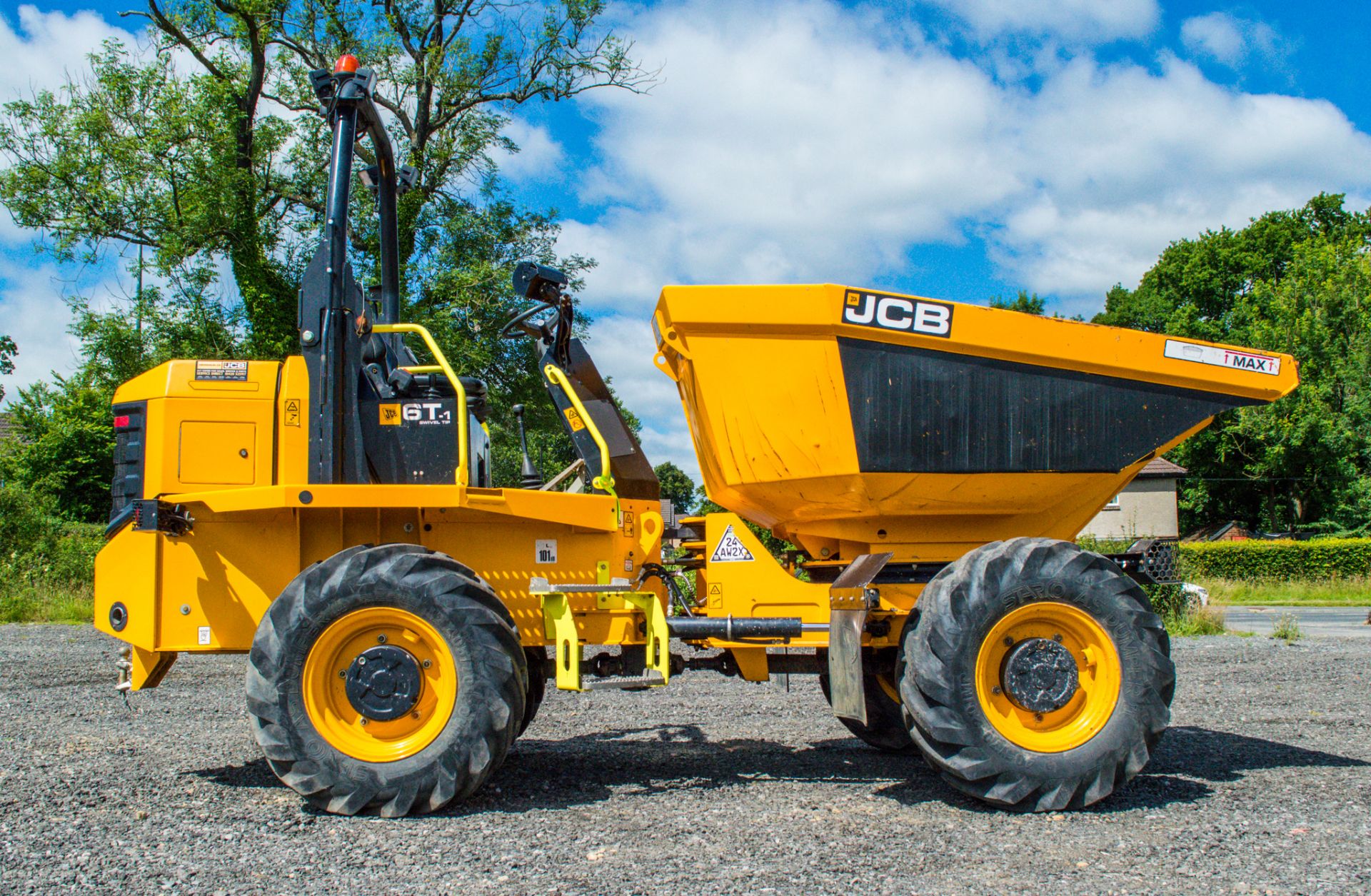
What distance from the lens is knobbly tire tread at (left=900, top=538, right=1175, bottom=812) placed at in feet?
16.0

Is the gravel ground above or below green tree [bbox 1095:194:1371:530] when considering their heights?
below

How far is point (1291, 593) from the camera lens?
2422cm

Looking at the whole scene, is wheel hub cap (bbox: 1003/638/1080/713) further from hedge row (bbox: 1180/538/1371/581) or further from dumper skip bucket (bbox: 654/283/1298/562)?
hedge row (bbox: 1180/538/1371/581)

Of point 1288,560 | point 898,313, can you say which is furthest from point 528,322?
point 1288,560

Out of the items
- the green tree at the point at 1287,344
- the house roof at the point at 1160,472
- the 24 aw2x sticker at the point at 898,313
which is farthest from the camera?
the house roof at the point at 1160,472

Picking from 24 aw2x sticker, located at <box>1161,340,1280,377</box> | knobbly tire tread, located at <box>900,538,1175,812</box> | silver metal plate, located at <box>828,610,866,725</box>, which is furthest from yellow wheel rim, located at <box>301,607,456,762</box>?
24 aw2x sticker, located at <box>1161,340,1280,377</box>

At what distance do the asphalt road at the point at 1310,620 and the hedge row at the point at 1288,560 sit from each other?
583 centimetres

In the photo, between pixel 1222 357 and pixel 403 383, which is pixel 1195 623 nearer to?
pixel 1222 357

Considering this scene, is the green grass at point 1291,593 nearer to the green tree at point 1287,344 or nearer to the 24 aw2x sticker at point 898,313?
the green tree at point 1287,344

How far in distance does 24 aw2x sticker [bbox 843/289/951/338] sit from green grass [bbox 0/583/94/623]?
15.6 m

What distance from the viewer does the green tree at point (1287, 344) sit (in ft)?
123

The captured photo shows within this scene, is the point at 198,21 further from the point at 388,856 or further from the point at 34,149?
the point at 388,856

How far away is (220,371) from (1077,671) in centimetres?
474

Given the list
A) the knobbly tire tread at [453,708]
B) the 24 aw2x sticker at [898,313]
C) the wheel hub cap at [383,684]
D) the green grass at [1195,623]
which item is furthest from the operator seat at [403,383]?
the green grass at [1195,623]
